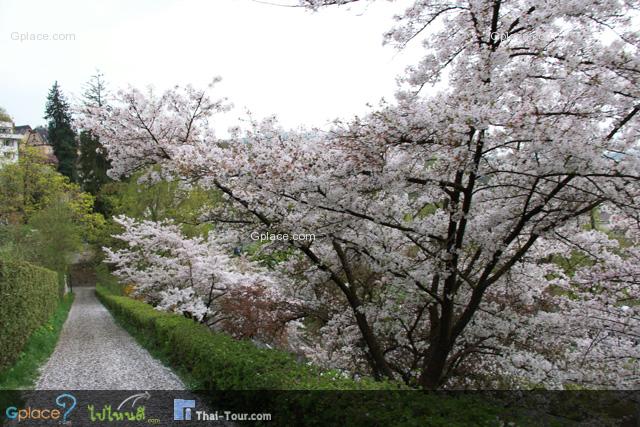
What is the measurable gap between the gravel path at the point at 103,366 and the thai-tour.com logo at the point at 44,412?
2.79ft

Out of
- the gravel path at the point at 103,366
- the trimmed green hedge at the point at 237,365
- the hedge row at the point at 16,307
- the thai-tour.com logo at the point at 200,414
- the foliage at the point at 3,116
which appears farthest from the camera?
the foliage at the point at 3,116

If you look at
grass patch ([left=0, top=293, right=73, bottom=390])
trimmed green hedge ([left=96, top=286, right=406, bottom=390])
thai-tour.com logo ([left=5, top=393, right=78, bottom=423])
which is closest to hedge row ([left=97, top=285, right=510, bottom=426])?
trimmed green hedge ([left=96, top=286, right=406, bottom=390])

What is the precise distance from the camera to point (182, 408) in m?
5.36

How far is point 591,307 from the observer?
16.5ft

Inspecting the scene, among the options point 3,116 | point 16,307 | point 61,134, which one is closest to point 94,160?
point 3,116

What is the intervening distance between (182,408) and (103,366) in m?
3.12

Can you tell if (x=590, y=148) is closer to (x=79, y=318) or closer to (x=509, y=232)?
(x=509, y=232)

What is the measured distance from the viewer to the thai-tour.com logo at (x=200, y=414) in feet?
14.8

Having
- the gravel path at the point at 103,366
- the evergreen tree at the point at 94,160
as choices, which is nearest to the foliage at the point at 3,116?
the evergreen tree at the point at 94,160

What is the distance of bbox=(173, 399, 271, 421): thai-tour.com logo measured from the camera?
451cm

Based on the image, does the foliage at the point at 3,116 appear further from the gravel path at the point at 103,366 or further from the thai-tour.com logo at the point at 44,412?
the thai-tour.com logo at the point at 44,412

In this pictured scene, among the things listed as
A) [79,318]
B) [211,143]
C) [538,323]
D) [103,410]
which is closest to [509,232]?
[538,323]

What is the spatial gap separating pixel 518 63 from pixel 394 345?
401cm
